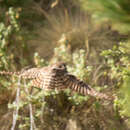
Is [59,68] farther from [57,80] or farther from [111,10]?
[111,10]

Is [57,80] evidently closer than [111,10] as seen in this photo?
No

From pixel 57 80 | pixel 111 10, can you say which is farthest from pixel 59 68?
pixel 111 10

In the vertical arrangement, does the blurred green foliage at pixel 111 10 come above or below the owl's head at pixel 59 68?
above

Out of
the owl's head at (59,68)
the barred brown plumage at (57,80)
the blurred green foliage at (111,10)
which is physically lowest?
the barred brown plumage at (57,80)

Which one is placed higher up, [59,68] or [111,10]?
[111,10]

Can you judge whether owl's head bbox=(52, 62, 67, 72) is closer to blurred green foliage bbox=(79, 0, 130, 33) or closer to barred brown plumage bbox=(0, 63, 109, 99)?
barred brown plumage bbox=(0, 63, 109, 99)

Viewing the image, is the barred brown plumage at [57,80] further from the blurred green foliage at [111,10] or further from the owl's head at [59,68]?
the blurred green foliage at [111,10]

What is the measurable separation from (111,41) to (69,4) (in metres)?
0.59

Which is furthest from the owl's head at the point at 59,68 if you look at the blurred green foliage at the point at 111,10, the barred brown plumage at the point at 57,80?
the blurred green foliage at the point at 111,10

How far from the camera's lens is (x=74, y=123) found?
130 cm

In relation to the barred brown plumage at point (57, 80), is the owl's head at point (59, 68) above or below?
above

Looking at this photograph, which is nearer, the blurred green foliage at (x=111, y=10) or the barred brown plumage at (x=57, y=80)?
the blurred green foliage at (x=111, y=10)

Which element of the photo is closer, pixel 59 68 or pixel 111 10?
pixel 111 10

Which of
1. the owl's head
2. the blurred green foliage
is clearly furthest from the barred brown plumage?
the blurred green foliage
